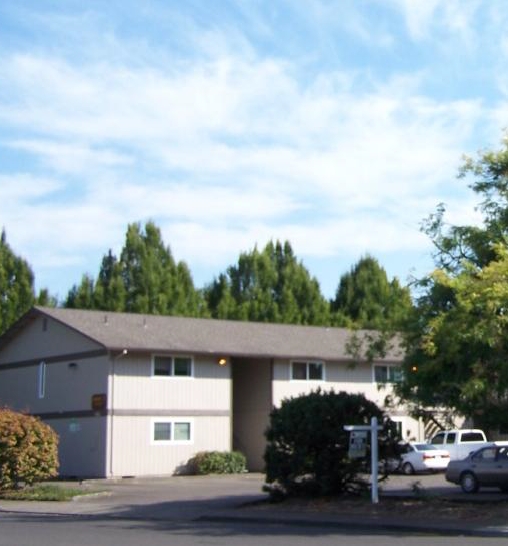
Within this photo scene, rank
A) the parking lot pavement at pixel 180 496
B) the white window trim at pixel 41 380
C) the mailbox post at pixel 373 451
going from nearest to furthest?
1. the mailbox post at pixel 373 451
2. the parking lot pavement at pixel 180 496
3. the white window trim at pixel 41 380

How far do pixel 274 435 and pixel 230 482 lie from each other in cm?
1144

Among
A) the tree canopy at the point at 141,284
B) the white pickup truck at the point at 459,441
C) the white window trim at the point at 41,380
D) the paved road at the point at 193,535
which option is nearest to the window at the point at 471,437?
the white pickup truck at the point at 459,441

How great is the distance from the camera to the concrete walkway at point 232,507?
19828 millimetres

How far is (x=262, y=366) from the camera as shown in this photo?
1709 inches

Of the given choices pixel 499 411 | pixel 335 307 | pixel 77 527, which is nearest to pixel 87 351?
pixel 77 527

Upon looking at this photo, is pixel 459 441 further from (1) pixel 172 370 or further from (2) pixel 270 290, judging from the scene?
(2) pixel 270 290

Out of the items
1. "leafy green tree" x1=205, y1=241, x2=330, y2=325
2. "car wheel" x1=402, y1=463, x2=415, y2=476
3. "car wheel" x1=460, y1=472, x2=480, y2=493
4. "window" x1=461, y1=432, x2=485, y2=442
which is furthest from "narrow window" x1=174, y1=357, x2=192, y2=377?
"leafy green tree" x1=205, y1=241, x2=330, y2=325

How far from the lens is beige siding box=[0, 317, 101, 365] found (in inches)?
1608

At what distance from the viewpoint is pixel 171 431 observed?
39.8 metres

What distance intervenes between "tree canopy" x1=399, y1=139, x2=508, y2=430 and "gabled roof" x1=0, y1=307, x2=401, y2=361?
1657 centimetres

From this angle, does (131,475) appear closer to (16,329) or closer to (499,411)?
(16,329)

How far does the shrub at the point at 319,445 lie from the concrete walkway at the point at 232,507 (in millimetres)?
796

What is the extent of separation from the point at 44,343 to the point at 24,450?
1313 cm

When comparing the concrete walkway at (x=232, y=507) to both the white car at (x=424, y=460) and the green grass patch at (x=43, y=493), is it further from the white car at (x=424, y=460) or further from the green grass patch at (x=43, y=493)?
the white car at (x=424, y=460)
